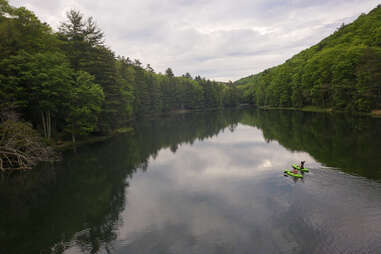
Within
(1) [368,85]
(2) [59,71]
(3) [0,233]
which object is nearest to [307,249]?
(3) [0,233]

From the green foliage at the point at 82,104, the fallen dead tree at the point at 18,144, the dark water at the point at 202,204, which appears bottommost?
the dark water at the point at 202,204

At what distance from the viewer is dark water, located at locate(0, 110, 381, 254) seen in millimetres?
11609

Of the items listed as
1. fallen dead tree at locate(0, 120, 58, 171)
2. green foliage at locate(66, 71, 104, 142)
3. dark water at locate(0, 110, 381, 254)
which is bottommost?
dark water at locate(0, 110, 381, 254)

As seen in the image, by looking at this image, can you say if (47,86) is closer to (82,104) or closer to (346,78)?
(82,104)

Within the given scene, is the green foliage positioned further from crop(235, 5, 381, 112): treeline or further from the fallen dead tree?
crop(235, 5, 381, 112): treeline

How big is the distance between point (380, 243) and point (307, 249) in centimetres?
343

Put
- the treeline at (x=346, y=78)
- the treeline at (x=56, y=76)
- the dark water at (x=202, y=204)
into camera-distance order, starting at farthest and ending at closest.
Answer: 1. the treeline at (x=346, y=78)
2. the treeline at (x=56, y=76)
3. the dark water at (x=202, y=204)

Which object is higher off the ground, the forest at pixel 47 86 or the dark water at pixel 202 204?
the forest at pixel 47 86

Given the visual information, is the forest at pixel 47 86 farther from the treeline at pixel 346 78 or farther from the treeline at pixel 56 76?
the treeline at pixel 346 78

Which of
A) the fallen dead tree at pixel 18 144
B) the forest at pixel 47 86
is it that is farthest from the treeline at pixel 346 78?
the fallen dead tree at pixel 18 144

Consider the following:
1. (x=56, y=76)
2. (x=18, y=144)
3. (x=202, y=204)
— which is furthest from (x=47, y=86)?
(x=202, y=204)

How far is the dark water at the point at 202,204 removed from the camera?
38.1 feet

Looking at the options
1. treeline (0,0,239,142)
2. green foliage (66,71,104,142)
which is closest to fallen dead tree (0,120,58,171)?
treeline (0,0,239,142)

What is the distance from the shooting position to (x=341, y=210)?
44.8 ft
